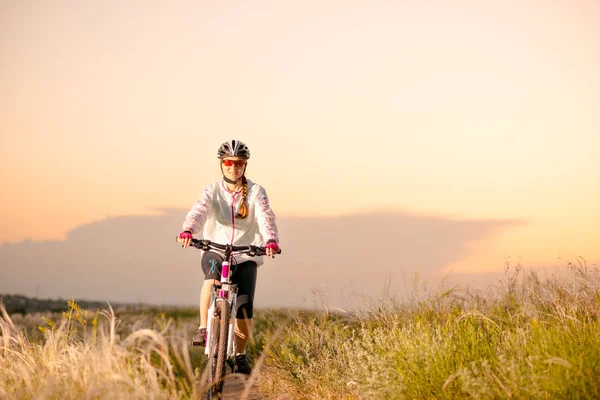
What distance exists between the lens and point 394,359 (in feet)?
19.9

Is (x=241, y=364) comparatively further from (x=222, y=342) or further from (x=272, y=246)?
(x=272, y=246)

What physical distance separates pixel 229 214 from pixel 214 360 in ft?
5.98

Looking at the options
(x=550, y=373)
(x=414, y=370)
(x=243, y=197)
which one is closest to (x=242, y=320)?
(x=243, y=197)

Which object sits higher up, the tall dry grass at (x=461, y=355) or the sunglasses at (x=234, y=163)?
the sunglasses at (x=234, y=163)

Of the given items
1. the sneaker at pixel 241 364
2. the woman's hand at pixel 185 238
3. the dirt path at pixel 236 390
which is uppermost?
the woman's hand at pixel 185 238

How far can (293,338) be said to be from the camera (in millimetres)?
9297

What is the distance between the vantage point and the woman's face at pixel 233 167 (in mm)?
7789

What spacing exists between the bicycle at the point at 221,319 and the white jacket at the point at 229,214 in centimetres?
64

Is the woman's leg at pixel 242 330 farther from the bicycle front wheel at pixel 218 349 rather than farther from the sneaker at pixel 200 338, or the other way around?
the bicycle front wheel at pixel 218 349

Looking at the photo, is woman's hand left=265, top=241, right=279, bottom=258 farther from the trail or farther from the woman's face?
the trail

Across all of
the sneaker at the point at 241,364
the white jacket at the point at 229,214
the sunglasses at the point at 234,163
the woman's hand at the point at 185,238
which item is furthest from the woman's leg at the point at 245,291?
the sunglasses at the point at 234,163

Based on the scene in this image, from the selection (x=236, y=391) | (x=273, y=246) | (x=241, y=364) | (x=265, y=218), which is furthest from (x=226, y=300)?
(x=236, y=391)

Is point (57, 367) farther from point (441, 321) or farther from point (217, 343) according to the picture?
point (441, 321)

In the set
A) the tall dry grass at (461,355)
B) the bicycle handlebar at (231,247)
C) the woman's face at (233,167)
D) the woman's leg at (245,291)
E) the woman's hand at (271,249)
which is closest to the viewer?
the tall dry grass at (461,355)
